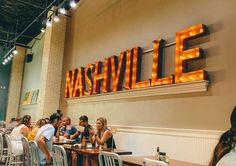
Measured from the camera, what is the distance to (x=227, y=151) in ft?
4.88

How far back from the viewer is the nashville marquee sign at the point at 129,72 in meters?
4.22

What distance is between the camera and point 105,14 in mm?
7059

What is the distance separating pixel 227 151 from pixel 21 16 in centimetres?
1090

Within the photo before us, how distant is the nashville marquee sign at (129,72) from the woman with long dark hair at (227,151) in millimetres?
2526

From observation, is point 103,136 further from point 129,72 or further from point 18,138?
point 18,138

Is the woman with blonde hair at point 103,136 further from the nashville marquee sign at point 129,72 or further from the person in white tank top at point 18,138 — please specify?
the person in white tank top at point 18,138

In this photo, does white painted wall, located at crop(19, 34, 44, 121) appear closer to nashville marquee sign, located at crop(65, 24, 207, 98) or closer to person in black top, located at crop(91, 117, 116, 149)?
nashville marquee sign, located at crop(65, 24, 207, 98)

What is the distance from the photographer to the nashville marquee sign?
4.22m

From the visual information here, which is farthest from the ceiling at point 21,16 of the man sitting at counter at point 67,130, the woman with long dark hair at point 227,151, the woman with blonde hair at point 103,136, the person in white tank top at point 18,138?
the woman with long dark hair at point 227,151

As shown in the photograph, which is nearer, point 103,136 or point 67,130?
point 103,136

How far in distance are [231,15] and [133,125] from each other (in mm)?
2785

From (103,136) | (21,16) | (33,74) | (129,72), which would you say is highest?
(21,16)

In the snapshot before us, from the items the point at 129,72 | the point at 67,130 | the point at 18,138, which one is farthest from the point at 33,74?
the point at 129,72

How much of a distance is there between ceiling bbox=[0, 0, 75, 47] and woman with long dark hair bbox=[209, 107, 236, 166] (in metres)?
7.44
